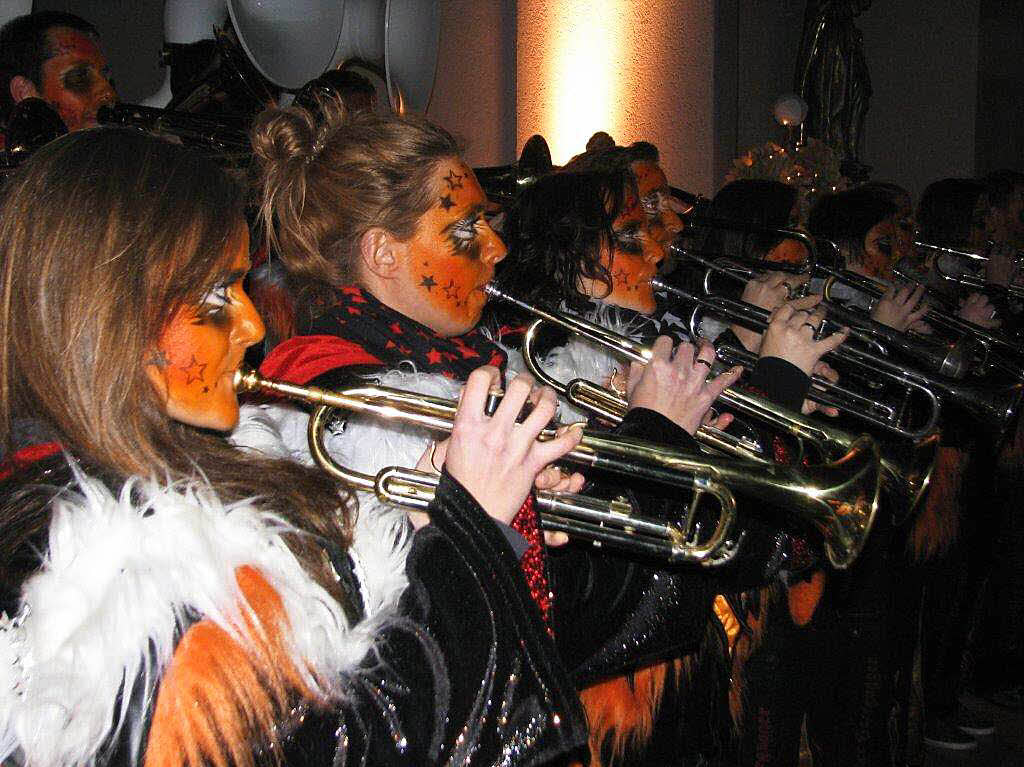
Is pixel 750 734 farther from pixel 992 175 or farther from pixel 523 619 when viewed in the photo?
pixel 992 175

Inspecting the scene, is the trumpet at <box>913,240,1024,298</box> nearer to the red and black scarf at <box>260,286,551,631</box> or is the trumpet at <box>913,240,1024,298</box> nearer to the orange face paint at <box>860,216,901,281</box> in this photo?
the orange face paint at <box>860,216,901,281</box>

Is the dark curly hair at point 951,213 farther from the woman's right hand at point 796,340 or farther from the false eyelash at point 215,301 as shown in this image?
the false eyelash at point 215,301

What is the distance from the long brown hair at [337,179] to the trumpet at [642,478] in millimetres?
577

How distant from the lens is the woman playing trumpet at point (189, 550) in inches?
40.0

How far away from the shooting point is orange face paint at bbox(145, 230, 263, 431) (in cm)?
122

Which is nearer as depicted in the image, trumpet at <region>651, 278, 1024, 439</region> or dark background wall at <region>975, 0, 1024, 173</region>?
trumpet at <region>651, 278, 1024, 439</region>

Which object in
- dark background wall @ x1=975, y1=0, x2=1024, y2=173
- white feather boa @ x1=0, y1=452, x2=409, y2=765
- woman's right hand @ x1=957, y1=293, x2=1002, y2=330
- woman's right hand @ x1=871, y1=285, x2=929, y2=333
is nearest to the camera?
white feather boa @ x1=0, y1=452, x2=409, y2=765

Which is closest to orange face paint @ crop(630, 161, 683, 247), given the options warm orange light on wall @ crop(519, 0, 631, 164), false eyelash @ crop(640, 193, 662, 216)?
false eyelash @ crop(640, 193, 662, 216)

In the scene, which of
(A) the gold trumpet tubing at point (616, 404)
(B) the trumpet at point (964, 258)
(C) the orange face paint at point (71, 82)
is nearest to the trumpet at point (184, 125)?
(C) the orange face paint at point (71, 82)

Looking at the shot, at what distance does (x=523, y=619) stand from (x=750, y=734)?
1509 mm

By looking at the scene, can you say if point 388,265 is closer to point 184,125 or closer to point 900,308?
point 184,125

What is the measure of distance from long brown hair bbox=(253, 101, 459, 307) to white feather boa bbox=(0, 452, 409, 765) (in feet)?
3.21

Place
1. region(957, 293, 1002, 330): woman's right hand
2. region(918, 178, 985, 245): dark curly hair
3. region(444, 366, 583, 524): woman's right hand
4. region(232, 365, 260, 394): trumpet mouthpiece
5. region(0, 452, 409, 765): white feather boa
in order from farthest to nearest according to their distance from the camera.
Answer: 1. region(918, 178, 985, 245): dark curly hair
2. region(957, 293, 1002, 330): woman's right hand
3. region(232, 365, 260, 394): trumpet mouthpiece
4. region(444, 366, 583, 524): woman's right hand
5. region(0, 452, 409, 765): white feather boa

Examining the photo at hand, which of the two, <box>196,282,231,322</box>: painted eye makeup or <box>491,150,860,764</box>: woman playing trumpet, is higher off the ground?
<box>196,282,231,322</box>: painted eye makeup
